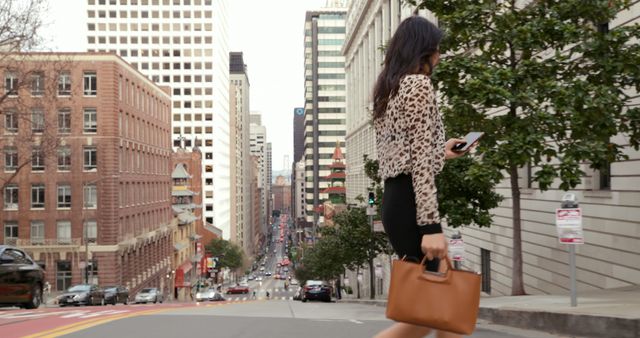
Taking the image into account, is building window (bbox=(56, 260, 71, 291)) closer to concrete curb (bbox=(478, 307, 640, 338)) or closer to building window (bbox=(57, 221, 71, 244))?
building window (bbox=(57, 221, 71, 244))

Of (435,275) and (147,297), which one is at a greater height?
(435,275)

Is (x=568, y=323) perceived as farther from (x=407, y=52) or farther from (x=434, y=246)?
(x=407, y=52)

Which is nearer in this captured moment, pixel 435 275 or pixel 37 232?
pixel 435 275

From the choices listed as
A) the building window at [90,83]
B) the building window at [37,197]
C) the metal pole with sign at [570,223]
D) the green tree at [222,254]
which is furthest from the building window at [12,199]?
the green tree at [222,254]

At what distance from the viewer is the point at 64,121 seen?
2087 inches

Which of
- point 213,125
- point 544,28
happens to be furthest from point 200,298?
point 213,125

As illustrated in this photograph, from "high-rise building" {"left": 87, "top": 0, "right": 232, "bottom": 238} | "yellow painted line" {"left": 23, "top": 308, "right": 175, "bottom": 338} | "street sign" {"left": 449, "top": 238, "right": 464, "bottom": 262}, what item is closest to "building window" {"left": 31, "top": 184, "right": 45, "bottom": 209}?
"street sign" {"left": 449, "top": 238, "right": 464, "bottom": 262}

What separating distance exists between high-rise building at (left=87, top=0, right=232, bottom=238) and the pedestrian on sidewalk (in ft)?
450

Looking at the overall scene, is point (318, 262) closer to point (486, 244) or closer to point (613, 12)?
point (486, 244)

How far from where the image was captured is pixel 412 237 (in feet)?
11.9

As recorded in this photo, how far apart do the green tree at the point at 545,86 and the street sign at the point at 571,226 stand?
149 inches

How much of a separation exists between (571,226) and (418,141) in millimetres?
5896

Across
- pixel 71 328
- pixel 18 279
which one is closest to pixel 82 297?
pixel 18 279

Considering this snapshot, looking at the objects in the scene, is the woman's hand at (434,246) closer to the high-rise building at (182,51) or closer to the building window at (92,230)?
the building window at (92,230)
